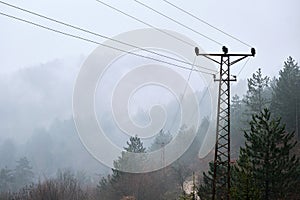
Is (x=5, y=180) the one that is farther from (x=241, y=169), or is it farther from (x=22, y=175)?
(x=241, y=169)

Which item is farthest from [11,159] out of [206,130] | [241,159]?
[241,159]

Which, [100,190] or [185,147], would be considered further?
[185,147]

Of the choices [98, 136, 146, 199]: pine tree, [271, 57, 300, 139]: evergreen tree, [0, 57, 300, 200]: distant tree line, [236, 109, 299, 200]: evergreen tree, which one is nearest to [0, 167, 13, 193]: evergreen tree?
[0, 57, 300, 200]: distant tree line

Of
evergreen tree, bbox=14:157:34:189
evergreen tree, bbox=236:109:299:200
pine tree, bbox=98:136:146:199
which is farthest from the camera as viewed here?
evergreen tree, bbox=14:157:34:189

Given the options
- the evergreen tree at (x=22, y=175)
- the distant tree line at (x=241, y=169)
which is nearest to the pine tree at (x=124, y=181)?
the distant tree line at (x=241, y=169)

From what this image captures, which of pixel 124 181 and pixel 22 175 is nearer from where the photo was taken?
pixel 124 181

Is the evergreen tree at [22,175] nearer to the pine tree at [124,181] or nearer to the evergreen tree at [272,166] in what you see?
the pine tree at [124,181]

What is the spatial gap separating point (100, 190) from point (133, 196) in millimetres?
5798

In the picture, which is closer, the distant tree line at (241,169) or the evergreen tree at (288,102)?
the distant tree line at (241,169)

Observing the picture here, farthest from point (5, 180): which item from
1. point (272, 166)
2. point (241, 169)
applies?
point (272, 166)

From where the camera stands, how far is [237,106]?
73.3m

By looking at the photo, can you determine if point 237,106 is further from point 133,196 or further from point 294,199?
point 294,199

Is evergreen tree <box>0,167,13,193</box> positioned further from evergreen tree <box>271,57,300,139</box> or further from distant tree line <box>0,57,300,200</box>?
evergreen tree <box>271,57,300,139</box>

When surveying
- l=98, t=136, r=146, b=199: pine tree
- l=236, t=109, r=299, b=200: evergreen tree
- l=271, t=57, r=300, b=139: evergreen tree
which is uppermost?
l=271, t=57, r=300, b=139: evergreen tree
